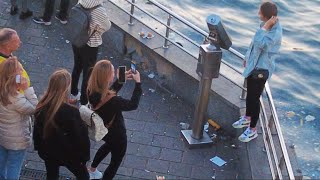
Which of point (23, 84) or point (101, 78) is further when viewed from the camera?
point (101, 78)

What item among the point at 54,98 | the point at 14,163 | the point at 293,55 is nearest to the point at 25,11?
the point at 14,163

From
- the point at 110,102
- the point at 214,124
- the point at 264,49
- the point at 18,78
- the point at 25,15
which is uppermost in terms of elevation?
the point at 264,49

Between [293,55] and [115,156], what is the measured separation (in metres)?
6.38

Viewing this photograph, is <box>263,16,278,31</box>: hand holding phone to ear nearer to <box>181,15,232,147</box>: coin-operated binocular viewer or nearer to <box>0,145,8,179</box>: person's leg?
<box>181,15,232,147</box>: coin-operated binocular viewer

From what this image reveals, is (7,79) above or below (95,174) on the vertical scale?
above

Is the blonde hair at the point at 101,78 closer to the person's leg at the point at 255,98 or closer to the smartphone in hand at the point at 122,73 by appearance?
the smartphone in hand at the point at 122,73

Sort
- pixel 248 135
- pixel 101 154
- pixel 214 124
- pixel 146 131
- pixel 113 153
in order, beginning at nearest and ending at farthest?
pixel 113 153 → pixel 101 154 → pixel 248 135 → pixel 146 131 → pixel 214 124

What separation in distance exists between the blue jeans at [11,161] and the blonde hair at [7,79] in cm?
69

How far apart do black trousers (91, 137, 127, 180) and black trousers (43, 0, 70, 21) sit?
4.13 meters

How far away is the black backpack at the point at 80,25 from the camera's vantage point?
24.2 ft

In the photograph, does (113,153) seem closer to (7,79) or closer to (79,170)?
(79,170)

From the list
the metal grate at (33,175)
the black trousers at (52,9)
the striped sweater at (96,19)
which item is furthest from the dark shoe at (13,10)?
the metal grate at (33,175)

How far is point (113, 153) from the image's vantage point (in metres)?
6.44

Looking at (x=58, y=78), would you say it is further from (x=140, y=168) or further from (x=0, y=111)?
(x=140, y=168)
